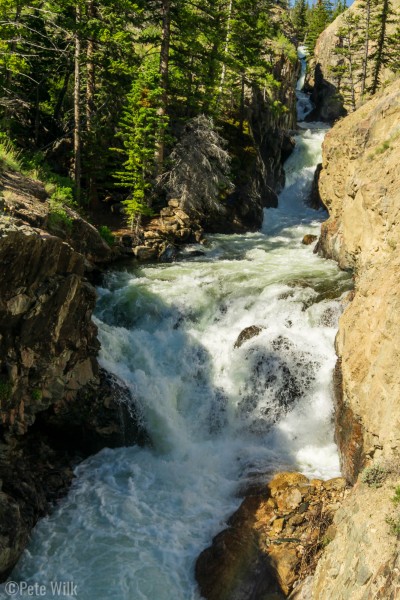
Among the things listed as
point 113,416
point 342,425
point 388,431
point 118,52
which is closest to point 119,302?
point 113,416

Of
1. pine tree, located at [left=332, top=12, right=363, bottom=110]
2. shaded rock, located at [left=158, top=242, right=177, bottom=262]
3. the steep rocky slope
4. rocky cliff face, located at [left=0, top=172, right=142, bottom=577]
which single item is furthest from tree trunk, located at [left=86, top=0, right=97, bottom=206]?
the steep rocky slope

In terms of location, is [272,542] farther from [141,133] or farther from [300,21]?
[300,21]

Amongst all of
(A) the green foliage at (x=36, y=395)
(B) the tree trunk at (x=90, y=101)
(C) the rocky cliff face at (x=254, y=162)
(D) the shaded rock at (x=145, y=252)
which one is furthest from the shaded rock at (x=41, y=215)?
(C) the rocky cliff face at (x=254, y=162)

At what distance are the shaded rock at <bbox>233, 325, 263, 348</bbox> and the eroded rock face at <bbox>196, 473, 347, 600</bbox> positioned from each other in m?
4.96

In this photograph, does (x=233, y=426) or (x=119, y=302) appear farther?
(x=119, y=302)

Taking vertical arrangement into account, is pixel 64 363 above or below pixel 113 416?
above

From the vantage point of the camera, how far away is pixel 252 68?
3278cm

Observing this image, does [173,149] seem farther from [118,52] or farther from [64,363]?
[64,363]

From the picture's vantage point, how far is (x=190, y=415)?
Result: 568 inches

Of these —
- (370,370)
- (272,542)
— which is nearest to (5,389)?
(272,542)

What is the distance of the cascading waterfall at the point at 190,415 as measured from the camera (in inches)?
405

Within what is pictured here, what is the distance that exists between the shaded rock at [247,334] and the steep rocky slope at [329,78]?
149 ft

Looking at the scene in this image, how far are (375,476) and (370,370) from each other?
2.75 meters

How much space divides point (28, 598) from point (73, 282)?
687cm
